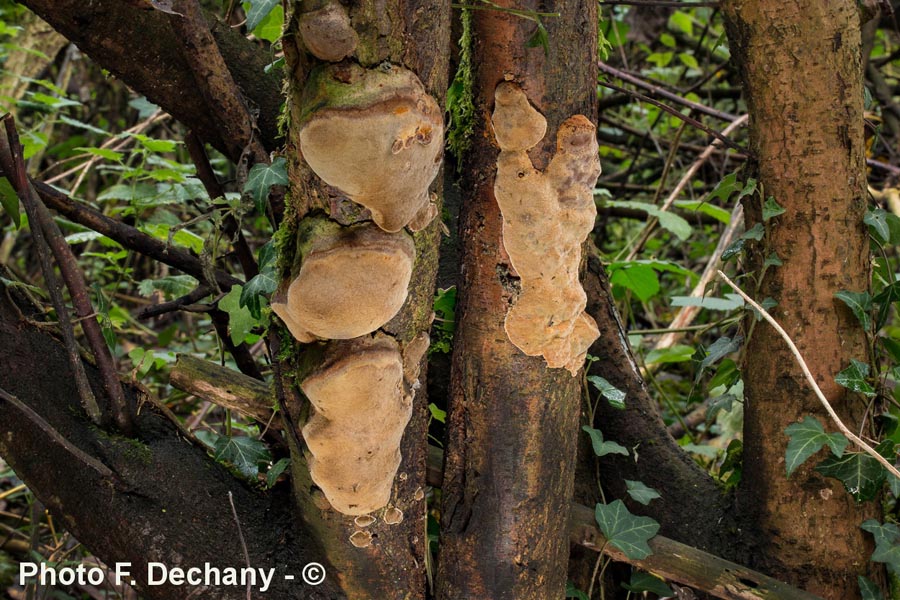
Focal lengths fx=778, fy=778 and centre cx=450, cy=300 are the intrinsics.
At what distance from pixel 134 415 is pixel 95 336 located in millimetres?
144

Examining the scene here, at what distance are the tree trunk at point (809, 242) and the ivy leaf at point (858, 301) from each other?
0.7 inches

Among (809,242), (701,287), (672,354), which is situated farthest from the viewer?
(701,287)

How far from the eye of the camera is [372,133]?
75cm

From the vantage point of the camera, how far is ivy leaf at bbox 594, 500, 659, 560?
3.99 ft

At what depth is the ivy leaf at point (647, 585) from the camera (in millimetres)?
1347

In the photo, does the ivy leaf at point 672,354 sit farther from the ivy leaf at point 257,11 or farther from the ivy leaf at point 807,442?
the ivy leaf at point 257,11

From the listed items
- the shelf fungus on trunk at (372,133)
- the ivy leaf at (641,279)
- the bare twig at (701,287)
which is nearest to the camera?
the shelf fungus on trunk at (372,133)

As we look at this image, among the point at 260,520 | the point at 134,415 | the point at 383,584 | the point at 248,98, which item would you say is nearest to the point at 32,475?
the point at 134,415

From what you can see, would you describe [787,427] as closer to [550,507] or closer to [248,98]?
[550,507]

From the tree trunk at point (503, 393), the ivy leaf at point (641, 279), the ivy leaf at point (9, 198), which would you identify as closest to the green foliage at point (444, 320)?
the tree trunk at point (503, 393)

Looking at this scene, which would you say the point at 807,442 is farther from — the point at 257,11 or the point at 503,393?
the point at 257,11

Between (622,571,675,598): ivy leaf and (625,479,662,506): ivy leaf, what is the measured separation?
0.43ft

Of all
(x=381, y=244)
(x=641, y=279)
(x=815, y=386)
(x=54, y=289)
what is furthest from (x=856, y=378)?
(x=54, y=289)

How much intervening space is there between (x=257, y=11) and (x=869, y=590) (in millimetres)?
1381
